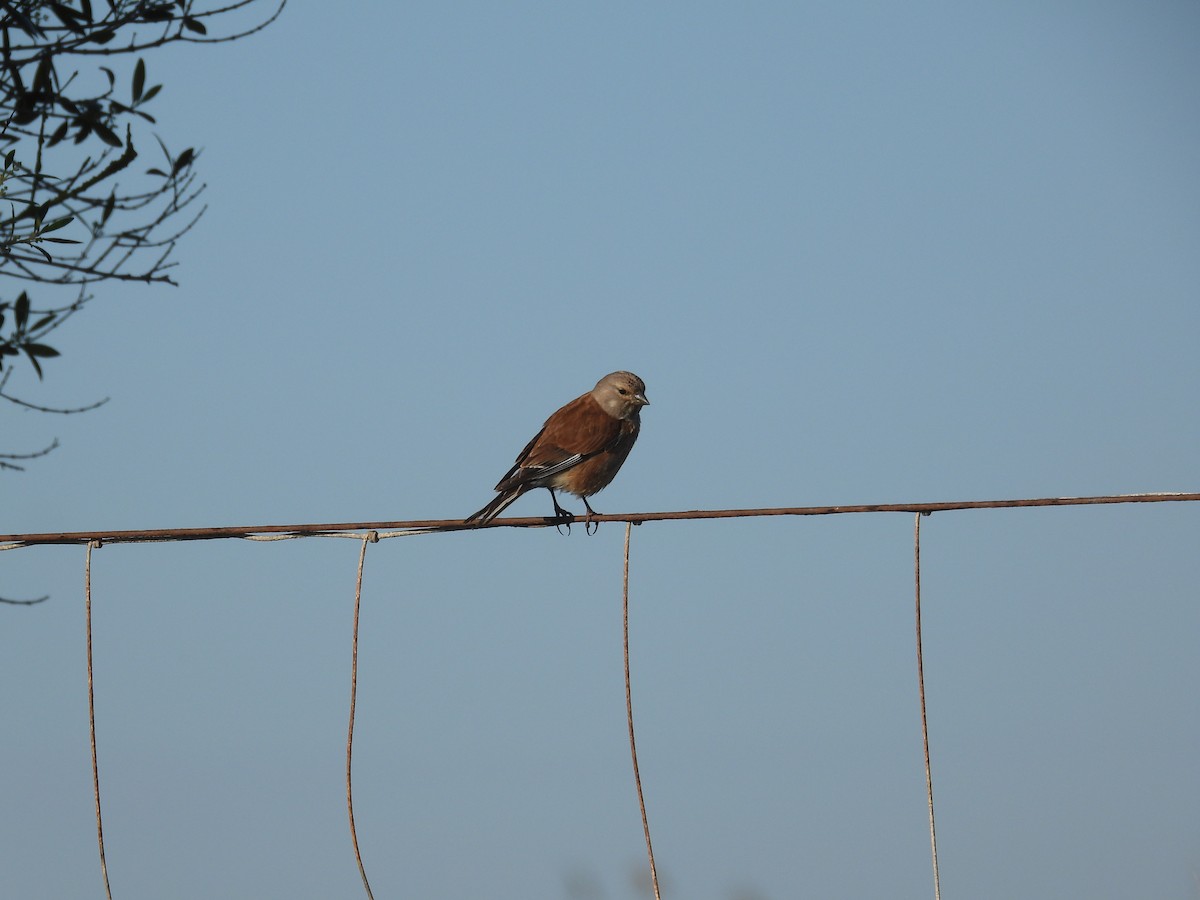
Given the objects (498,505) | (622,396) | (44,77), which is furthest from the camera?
(622,396)

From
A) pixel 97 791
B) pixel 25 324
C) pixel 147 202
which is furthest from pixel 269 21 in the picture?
pixel 97 791

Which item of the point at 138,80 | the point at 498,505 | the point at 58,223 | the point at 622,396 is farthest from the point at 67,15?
the point at 622,396

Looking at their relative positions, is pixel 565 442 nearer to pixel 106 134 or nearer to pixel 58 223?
pixel 58 223

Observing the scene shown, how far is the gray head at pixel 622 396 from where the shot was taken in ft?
24.4

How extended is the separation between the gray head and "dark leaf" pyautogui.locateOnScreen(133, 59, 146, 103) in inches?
167

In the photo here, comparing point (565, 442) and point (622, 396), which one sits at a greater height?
point (622, 396)

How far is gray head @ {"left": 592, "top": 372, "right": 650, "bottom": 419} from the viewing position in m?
7.44

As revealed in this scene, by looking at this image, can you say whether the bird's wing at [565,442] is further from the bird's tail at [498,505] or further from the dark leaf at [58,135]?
the dark leaf at [58,135]

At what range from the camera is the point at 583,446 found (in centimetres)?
702

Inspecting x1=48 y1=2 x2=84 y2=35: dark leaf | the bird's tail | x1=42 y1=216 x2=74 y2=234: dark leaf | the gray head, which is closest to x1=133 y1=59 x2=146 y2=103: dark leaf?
x1=48 y1=2 x2=84 y2=35: dark leaf

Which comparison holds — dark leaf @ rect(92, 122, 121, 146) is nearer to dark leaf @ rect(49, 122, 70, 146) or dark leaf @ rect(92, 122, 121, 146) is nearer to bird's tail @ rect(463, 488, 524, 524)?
dark leaf @ rect(49, 122, 70, 146)

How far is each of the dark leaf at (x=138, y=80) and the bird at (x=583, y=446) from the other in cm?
338

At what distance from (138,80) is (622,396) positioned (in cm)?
441

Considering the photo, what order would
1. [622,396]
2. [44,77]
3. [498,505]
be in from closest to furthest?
[44,77] → [498,505] → [622,396]
